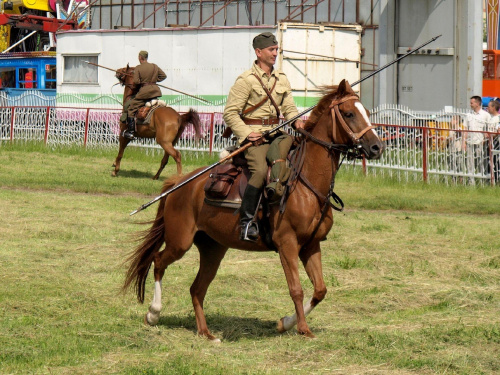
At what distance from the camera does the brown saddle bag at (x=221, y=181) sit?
7.46 metres

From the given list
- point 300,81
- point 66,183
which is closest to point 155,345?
point 66,183

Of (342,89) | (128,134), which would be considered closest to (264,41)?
(342,89)

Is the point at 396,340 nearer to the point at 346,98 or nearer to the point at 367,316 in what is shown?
the point at 367,316

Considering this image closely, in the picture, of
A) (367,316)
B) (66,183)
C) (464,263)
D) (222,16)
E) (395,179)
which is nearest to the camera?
(367,316)

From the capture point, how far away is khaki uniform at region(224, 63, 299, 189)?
731 cm

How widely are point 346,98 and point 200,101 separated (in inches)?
792

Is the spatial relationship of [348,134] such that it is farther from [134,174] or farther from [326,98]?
[134,174]

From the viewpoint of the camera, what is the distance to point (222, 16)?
109 feet

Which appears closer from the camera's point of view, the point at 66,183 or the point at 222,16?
the point at 66,183

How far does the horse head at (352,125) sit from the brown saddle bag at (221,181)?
942mm

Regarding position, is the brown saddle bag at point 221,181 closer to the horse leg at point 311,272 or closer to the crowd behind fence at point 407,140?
the horse leg at point 311,272

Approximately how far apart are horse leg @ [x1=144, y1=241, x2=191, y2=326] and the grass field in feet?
0.36

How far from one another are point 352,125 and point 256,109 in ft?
3.32

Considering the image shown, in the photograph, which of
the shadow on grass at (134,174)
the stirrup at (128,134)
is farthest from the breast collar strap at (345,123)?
the shadow on grass at (134,174)
